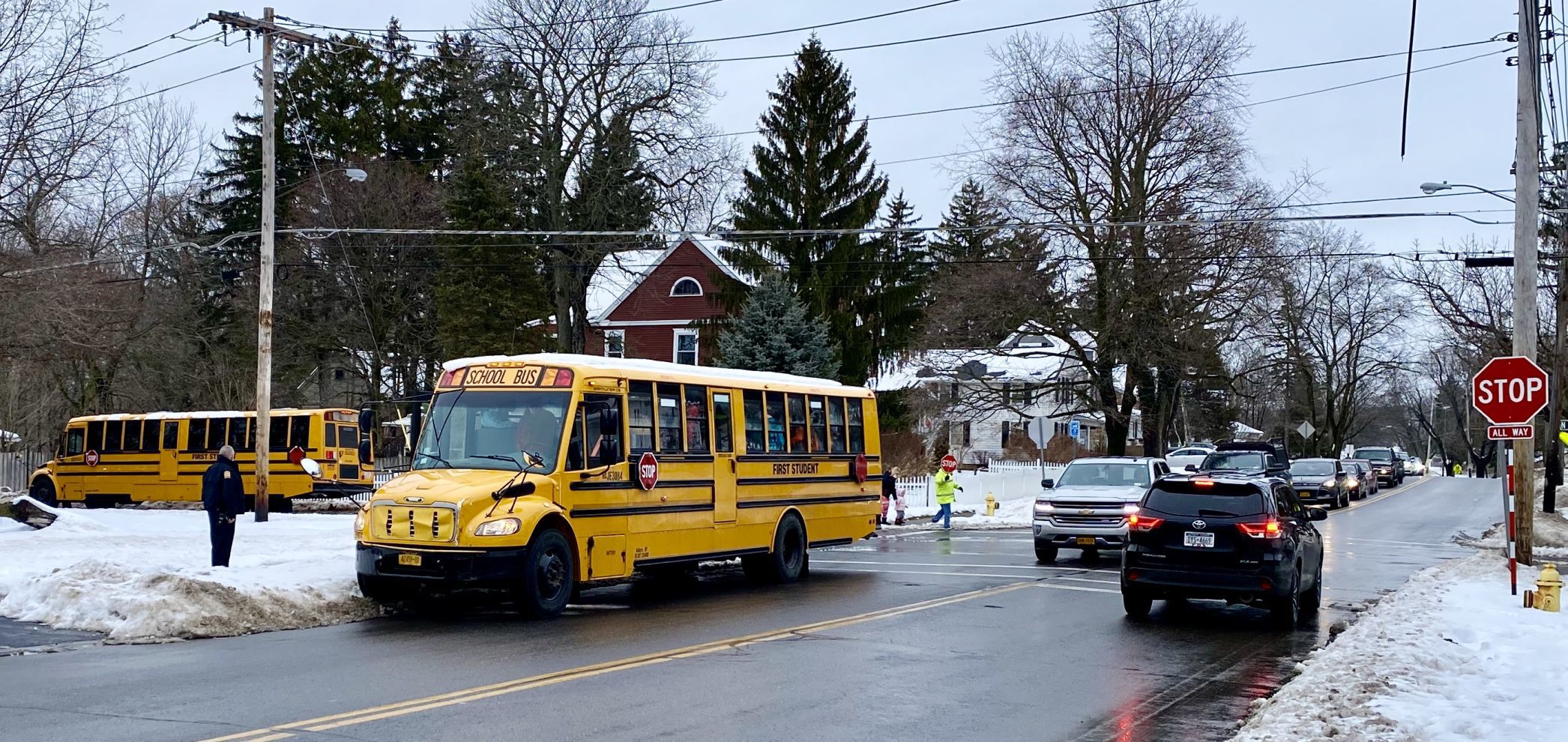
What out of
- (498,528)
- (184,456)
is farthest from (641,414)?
(184,456)

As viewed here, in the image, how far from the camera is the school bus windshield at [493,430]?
15.7 metres

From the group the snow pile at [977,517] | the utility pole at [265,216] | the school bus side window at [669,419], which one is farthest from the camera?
the snow pile at [977,517]

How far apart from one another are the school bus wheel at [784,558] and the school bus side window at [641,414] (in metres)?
3.20

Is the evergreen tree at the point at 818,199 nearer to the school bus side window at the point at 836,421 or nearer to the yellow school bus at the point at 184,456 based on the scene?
the yellow school bus at the point at 184,456

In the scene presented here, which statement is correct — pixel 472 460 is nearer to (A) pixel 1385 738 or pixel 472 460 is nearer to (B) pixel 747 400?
(B) pixel 747 400

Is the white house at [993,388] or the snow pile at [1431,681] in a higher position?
the white house at [993,388]

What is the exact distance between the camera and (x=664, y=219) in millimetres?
54000

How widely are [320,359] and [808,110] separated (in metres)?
22.3

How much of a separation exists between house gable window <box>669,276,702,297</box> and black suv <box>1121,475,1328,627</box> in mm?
47887

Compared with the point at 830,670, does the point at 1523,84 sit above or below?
above

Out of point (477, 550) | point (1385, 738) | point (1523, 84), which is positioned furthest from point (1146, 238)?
point (1385, 738)

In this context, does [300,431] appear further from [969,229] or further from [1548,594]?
[1548,594]

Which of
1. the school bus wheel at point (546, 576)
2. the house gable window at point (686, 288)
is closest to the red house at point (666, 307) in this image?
the house gable window at point (686, 288)

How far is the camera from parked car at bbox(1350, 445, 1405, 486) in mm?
69812
